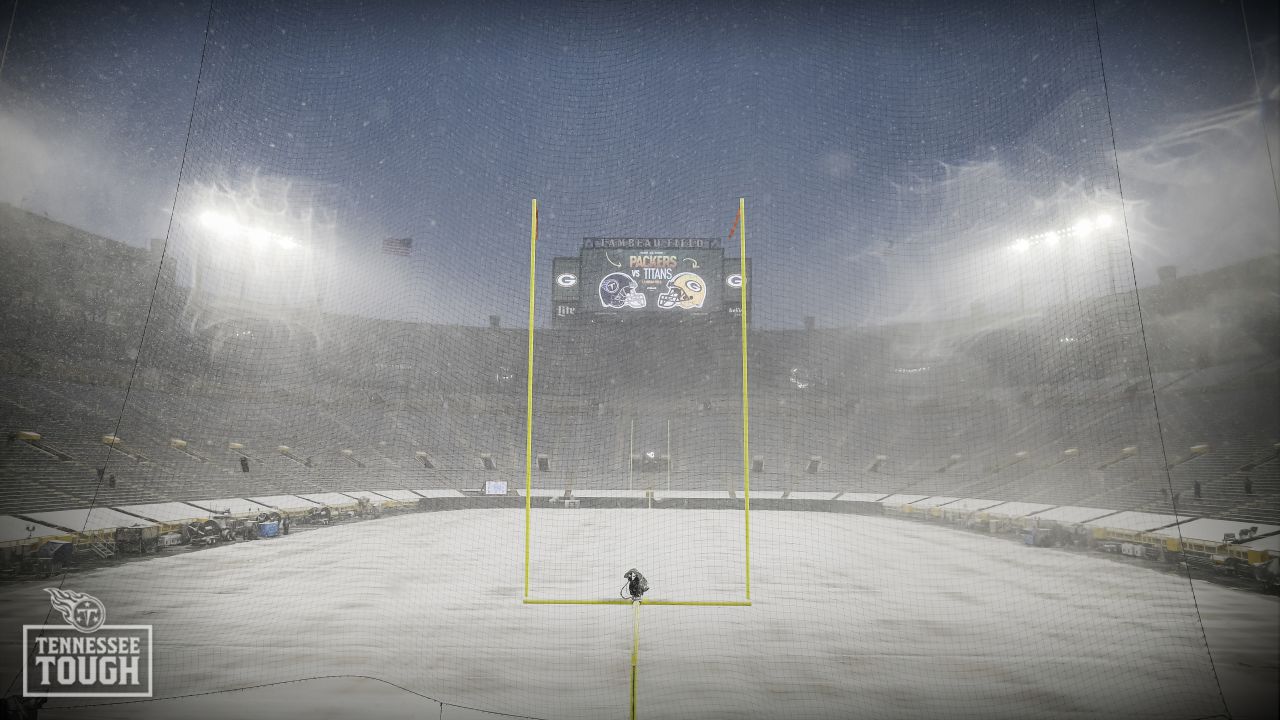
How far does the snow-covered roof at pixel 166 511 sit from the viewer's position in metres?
10.4

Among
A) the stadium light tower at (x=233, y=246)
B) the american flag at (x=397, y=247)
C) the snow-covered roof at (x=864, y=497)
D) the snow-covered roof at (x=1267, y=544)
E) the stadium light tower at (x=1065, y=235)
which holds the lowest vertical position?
the snow-covered roof at (x=1267, y=544)

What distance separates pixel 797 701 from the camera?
14.3ft

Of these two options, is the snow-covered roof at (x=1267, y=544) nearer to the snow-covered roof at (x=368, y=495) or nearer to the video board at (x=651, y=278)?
the video board at (x=651, y=278)

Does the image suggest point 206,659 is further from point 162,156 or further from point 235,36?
point 162,156

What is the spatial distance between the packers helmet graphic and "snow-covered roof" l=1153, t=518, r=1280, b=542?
13980 millimetres

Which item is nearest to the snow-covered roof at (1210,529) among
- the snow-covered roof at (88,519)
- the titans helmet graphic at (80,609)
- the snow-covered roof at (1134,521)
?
the snow-covered roof at (1134,521)

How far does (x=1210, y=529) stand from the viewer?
9305 mm

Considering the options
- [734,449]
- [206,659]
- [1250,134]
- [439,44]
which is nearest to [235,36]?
[439,44]

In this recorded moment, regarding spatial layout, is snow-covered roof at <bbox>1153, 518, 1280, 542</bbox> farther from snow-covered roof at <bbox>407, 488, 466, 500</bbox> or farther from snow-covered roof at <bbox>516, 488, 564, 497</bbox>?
snow-covered roof at <bbox>407, 488, 466, 500</bbox>

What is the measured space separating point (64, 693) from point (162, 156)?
8.64 m

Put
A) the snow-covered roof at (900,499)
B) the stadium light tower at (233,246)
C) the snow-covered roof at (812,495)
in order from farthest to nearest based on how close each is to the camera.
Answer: the snow-covered roof at (812,495), the snow-covered roof at (900,499), the stadium light tower at (233,246)

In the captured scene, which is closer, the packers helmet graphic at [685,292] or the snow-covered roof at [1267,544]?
the snow-covered roof at [1267,544]

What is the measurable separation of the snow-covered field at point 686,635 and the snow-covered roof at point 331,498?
4.81m

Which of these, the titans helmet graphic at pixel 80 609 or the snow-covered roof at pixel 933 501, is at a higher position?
the snow-covered roof at pixel 933 501
